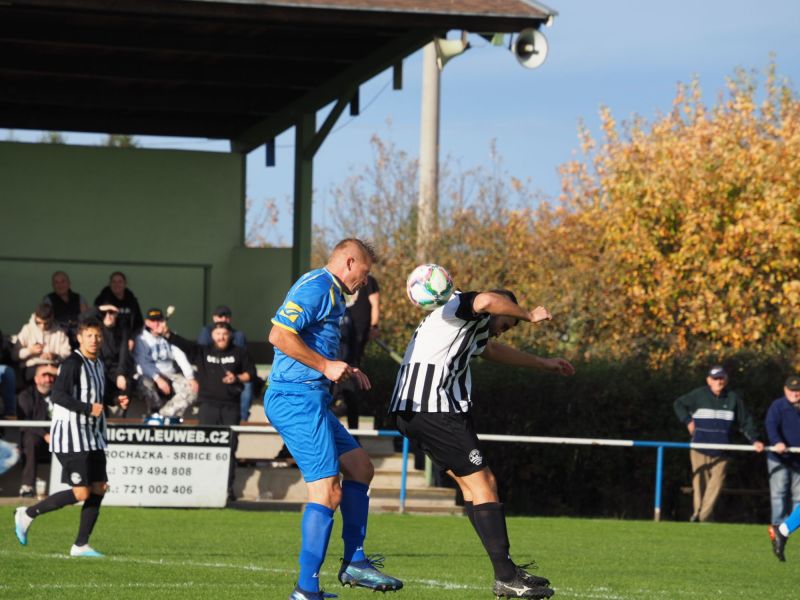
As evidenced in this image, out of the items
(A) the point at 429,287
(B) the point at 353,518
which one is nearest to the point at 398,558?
(B) the point at 353,518

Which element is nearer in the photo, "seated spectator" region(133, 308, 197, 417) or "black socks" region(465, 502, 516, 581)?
"black socks" region(465, 502, 516, 581)

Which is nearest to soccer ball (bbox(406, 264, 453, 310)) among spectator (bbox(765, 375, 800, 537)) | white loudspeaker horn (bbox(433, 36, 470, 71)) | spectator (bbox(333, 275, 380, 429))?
white loudspeaker horn (bbox(433, 36, 470, 71))

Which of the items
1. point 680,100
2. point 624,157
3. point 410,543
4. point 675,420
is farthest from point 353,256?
point 680,100

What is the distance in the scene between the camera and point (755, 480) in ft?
75.9

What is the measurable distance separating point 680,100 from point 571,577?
28918 mm

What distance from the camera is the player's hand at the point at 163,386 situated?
18.0 m

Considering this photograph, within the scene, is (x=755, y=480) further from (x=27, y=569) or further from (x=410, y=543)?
(x=27, y=569)

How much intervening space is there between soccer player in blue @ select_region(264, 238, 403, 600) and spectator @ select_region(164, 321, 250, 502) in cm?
1002

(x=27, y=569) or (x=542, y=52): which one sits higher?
(x=542, y=52)

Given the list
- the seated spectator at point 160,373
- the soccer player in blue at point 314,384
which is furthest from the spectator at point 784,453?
the soccer player in blue at point 314,384

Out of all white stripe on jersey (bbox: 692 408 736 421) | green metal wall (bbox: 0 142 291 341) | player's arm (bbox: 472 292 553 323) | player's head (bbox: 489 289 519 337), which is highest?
green metal wall (bbox: 0 142 291 341)

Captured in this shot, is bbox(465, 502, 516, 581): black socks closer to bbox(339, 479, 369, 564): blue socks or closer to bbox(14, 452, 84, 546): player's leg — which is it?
bbox(339, 479, 369, 564): blue socks

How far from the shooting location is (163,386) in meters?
18.0

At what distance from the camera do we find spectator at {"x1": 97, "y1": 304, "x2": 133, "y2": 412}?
57.9 ft
